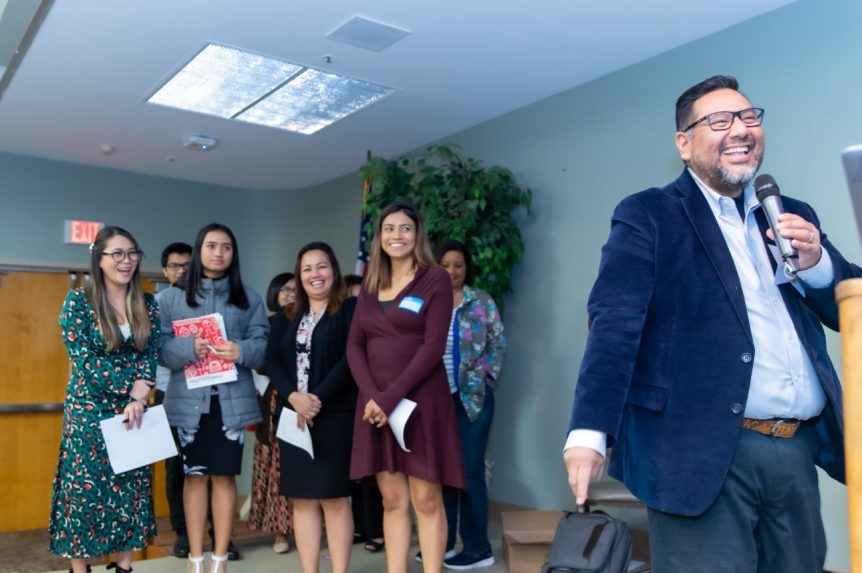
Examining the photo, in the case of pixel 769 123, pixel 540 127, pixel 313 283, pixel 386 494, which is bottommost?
pixel 386 494

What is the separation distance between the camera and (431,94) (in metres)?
4.50

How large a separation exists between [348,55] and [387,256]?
1373 mm

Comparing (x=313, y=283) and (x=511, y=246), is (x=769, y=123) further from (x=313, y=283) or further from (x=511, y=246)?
(x=313, y=283)

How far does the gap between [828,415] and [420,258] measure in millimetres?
1774

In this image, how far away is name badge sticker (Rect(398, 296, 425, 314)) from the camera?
2.88 m

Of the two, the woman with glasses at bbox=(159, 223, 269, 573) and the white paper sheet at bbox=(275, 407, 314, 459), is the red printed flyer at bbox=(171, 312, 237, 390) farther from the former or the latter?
the white paper sheet at bbox=(275, 407, 314, 459)

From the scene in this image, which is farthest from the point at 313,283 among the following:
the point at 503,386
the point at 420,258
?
the point at 503,386

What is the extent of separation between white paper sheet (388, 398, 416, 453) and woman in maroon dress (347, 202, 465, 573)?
26 mm

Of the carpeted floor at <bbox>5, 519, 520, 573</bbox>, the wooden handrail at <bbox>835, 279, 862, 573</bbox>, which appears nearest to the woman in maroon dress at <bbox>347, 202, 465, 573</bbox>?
the carpeted floor at <bbox>5, 519, 520, 573</bbox>

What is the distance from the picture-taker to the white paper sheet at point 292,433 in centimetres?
303

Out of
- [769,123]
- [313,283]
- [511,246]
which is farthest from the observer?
[511,246]

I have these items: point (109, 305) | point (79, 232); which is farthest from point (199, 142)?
point (109, 305)

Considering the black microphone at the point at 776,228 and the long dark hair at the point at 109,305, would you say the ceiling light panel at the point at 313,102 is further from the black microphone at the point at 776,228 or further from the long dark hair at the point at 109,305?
the black microphone at the point at 776,228

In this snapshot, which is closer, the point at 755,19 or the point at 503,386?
the point at 755,19
